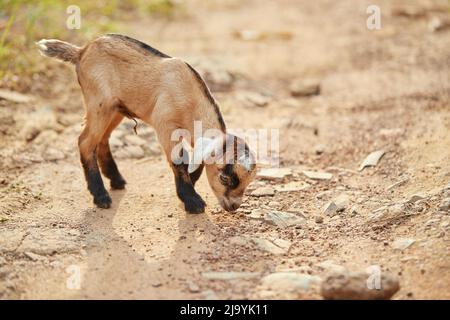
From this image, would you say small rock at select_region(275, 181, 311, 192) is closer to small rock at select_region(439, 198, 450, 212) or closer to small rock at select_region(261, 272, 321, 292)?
small rock at select_region(439, 198, 450, 212)

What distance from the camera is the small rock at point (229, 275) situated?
5.54 metres

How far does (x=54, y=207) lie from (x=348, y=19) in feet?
33.3

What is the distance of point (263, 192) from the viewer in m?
7.45

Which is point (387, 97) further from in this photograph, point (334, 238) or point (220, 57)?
point (334, 238)

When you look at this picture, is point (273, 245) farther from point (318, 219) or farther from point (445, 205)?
point (445, 205)

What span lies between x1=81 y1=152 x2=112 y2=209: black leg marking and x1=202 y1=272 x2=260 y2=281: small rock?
6.72ft

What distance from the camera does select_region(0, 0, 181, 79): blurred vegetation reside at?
1023 cm

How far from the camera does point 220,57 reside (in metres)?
12.4

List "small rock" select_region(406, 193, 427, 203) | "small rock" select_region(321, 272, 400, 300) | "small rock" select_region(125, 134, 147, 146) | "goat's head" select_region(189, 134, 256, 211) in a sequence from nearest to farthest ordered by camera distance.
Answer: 1. "small rock" select_region(321, 272, 400, 300)
2. "goat's head" select_region(189, 134, 256, 211)
3. "small rock" select_region(406, 193, 427, 203)
4. "small rock" select_region(125, 134, 147, 146)

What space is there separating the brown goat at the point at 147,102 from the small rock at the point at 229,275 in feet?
3.61

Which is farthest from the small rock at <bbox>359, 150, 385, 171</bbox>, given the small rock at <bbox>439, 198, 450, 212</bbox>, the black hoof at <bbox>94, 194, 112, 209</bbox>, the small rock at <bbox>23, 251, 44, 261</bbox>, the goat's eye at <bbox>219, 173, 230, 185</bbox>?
the small rock at <bbox>23, 251, 44, 261</bbox>

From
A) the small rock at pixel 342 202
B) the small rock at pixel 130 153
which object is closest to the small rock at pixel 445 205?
the small rock at pixel 342 202

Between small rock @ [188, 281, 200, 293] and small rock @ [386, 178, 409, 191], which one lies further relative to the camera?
small rock @ [386, 178, 409, 191]
